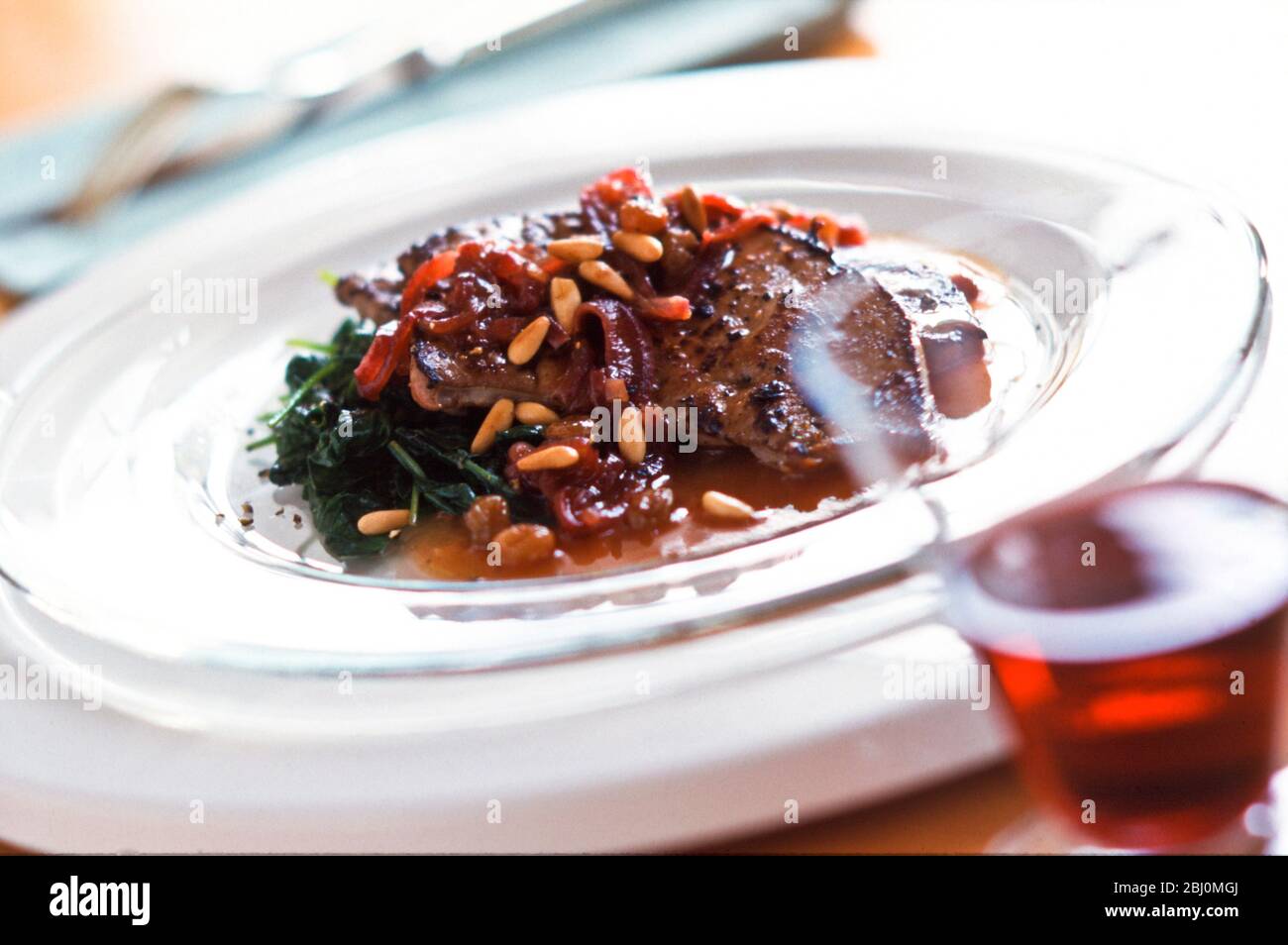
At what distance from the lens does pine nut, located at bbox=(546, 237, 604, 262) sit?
11.5 feet

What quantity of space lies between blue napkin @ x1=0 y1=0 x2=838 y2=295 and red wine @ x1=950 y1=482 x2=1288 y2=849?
14.4 ft

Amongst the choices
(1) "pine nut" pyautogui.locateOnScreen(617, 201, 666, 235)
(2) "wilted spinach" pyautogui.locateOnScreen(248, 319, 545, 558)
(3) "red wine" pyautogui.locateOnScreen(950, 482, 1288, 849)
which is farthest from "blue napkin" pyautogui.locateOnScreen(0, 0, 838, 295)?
(3) "red wine" pyautogui.locateOnScreen(950, 482, 1288, 849)

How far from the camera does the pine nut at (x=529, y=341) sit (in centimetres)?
341

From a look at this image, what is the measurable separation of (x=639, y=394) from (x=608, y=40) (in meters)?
3.35

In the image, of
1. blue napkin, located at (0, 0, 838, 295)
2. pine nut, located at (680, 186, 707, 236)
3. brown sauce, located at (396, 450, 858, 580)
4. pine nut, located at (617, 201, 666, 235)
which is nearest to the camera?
brown sauce, located at (396, 450, 858, 580)

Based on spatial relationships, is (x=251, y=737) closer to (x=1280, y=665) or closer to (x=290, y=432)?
(x=290, y=432)

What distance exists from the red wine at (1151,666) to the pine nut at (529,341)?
1.64m

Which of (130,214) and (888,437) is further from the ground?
(130,214)

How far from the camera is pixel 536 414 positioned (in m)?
3.44

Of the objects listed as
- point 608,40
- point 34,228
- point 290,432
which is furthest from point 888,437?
point 34,228

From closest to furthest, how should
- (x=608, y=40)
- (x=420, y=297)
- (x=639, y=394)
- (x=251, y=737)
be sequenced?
(x=251, y=737) → (x=639, y=394) → (x=420, y=297) → (x=608, y=40)

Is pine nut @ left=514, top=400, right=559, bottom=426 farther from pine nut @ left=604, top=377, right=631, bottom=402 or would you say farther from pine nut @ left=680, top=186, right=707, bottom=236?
pine nut @ left=680, top=186, right=707, bottom=236

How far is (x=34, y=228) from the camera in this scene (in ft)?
17.9

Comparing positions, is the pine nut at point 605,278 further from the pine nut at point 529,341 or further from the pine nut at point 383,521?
the pine nut at point 383,521
